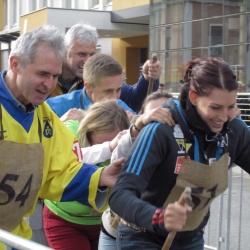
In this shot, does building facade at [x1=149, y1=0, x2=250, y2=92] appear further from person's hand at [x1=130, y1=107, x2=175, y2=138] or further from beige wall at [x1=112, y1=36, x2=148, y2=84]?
person's hand at [x1=130, y1=107, x2=175, y2=138]

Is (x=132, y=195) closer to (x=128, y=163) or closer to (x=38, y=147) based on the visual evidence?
(x=128, y=163)

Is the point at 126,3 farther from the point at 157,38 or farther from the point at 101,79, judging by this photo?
the point at 101,79

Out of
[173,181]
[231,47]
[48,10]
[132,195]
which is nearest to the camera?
[132,195]

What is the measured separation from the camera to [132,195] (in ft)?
8.29

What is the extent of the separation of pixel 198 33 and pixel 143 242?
61.0 feet

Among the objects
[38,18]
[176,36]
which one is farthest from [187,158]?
[38,18]

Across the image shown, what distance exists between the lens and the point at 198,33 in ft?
68.7

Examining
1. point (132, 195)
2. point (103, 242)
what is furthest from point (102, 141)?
point (132, 195)

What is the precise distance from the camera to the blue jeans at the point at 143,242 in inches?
112

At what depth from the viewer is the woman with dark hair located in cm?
263

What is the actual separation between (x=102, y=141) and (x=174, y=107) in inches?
34.9

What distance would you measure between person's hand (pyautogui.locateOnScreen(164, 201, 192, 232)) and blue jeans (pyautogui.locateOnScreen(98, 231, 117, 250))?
4.09ft

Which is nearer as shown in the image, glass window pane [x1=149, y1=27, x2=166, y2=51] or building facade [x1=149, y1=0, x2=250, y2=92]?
building facade [x1=149, y1=0, x2=250, y2=92]

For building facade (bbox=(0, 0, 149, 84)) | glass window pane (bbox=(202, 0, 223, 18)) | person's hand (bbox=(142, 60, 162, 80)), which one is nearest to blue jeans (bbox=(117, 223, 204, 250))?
person's hand (bbox=(142, 60, 162, 80))
